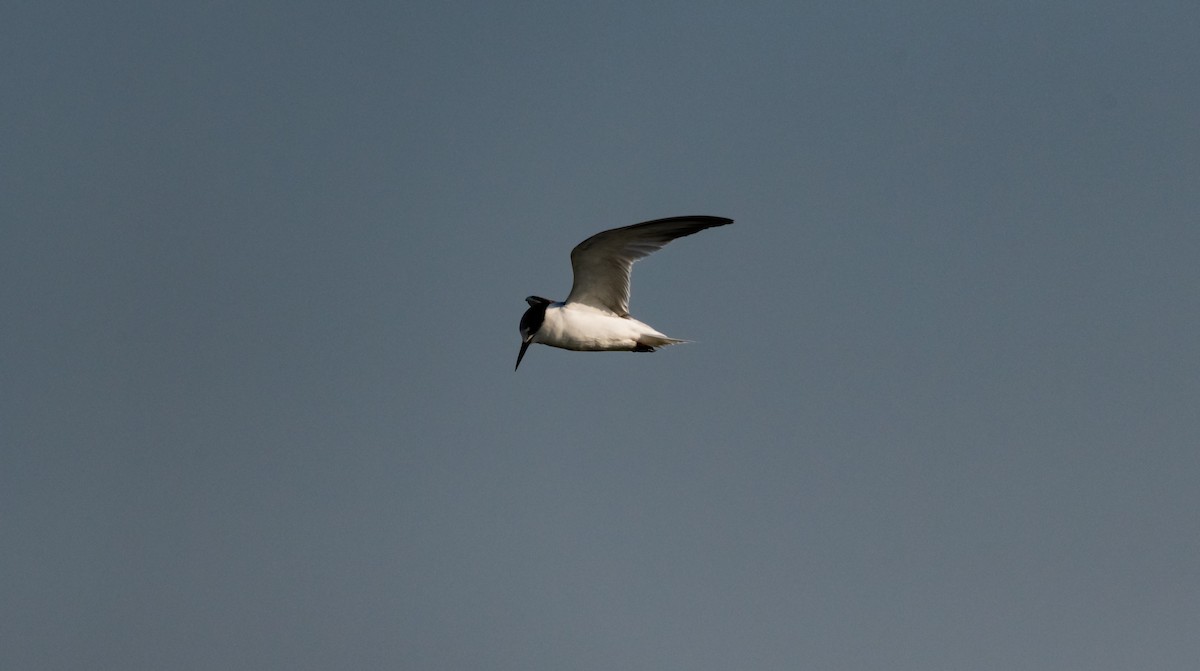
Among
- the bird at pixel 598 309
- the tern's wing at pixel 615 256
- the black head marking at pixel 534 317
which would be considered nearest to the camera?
the tern's wing at pixel 615 256

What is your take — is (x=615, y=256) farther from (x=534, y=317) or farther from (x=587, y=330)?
(x=534, y=317)

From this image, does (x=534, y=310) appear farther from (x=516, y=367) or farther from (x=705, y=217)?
(x=705, y=217)

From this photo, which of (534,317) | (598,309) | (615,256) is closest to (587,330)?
(598,309)

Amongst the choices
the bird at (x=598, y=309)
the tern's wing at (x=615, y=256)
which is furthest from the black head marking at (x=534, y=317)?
the tern's wing at (x=615, y=256)

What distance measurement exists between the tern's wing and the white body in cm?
30

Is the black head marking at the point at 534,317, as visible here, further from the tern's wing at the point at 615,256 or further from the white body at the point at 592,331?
the tern's wing at the point at 615,256

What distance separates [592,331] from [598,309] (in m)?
0.79

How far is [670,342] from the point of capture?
26594 millimetres

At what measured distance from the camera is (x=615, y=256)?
2584 cm

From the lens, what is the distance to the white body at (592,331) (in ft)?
85.8

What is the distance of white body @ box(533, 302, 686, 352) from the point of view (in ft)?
85.8

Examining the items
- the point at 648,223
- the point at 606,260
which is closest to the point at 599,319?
the point at 606,260

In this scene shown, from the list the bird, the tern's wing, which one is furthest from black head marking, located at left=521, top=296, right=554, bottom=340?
the tern's wing

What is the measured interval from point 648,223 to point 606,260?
208 cm
